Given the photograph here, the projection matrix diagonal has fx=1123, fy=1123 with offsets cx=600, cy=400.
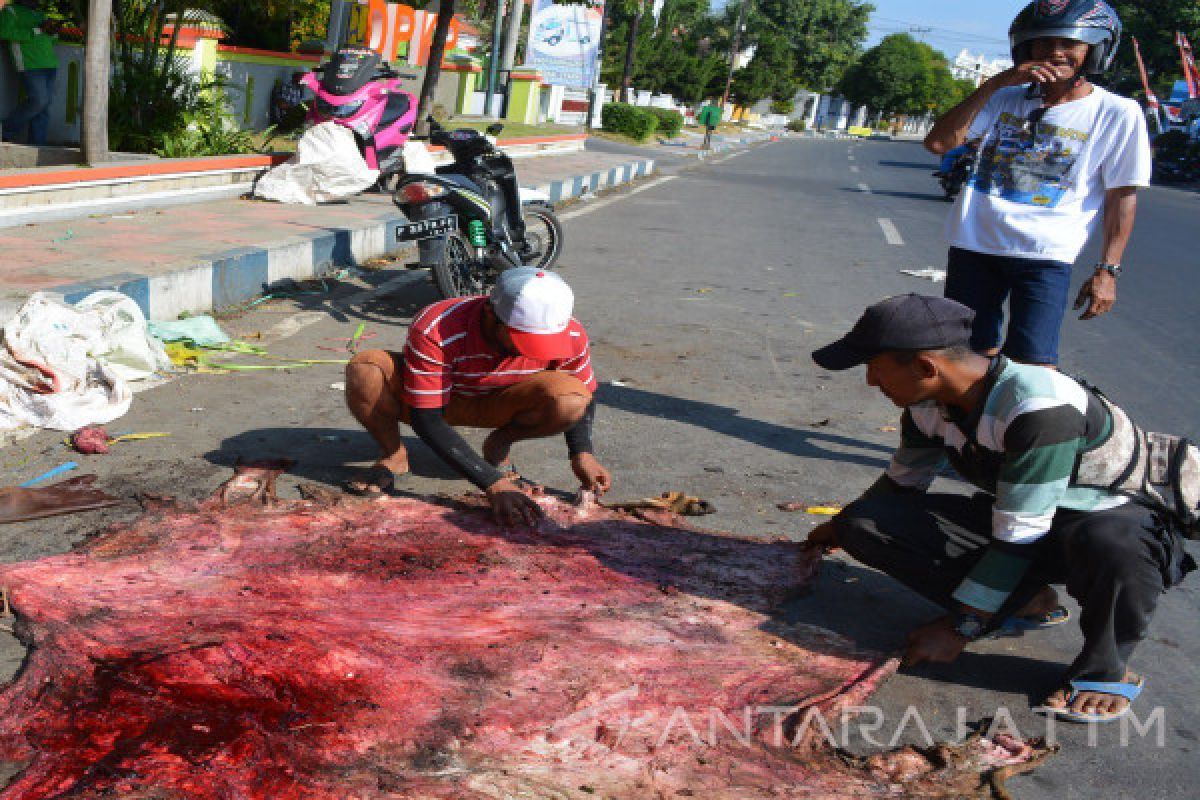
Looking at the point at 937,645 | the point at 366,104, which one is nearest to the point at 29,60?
the point at 366,104

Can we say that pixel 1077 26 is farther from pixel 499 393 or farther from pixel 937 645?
pixel 499 393

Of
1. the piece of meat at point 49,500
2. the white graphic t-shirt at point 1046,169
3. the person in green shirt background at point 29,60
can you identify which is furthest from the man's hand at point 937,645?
the person in green shirt background at point 29,60

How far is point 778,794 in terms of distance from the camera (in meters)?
2.44

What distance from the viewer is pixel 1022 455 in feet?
9.34

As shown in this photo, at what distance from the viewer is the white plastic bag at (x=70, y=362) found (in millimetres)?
4383

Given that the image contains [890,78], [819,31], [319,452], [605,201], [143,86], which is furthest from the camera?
[890,78]

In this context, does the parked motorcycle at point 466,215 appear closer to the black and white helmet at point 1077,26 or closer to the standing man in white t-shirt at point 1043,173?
the standing man in white t-shirt at point 1043,173

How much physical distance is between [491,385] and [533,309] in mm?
529

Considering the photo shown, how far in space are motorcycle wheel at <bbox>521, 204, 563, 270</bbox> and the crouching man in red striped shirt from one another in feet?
13.4

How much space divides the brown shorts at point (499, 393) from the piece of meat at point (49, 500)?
0.97 m

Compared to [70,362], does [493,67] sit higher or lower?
higher

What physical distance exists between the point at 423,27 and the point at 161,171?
405 inches

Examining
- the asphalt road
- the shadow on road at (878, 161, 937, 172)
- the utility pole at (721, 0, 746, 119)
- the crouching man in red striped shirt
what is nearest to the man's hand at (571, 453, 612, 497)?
the crouching man in red striped shirt

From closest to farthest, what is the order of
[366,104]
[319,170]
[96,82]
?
[96,82], [319,170], [366,104]
